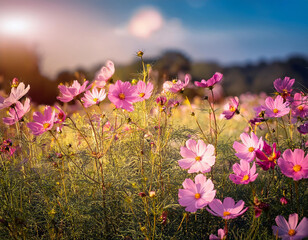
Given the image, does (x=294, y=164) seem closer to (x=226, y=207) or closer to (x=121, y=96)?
(x=226, y=207)

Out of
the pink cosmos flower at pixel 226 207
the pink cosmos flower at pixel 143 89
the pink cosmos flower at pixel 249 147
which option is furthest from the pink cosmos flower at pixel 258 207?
the pink cosmos flower at pixel 143 89


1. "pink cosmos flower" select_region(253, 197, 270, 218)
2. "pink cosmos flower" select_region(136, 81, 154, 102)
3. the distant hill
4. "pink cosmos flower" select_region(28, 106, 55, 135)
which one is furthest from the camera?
the distant hill

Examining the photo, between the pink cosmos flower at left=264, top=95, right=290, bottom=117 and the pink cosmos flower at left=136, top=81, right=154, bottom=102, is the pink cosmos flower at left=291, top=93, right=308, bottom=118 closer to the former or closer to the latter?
the pink cosmos flower at left=264, top=95, right=290, bottom=117

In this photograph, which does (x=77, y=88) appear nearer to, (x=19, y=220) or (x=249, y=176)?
(x=19, y=220)

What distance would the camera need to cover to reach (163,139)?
1.53m

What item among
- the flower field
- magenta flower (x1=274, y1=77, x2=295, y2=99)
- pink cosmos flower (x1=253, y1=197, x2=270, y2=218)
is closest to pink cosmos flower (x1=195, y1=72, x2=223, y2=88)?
the flower field

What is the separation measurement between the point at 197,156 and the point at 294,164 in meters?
0.40

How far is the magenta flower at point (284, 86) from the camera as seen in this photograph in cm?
148

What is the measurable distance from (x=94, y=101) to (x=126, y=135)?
35 cm

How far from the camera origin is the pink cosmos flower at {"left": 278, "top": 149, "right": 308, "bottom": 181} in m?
1.09

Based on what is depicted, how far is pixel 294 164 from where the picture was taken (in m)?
1.12

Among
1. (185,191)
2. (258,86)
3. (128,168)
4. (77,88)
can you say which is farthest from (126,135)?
(258,86)

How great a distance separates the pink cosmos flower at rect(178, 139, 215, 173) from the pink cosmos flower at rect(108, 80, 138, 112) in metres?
0.31

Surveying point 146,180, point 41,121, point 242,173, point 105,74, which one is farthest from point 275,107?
point 41,121
